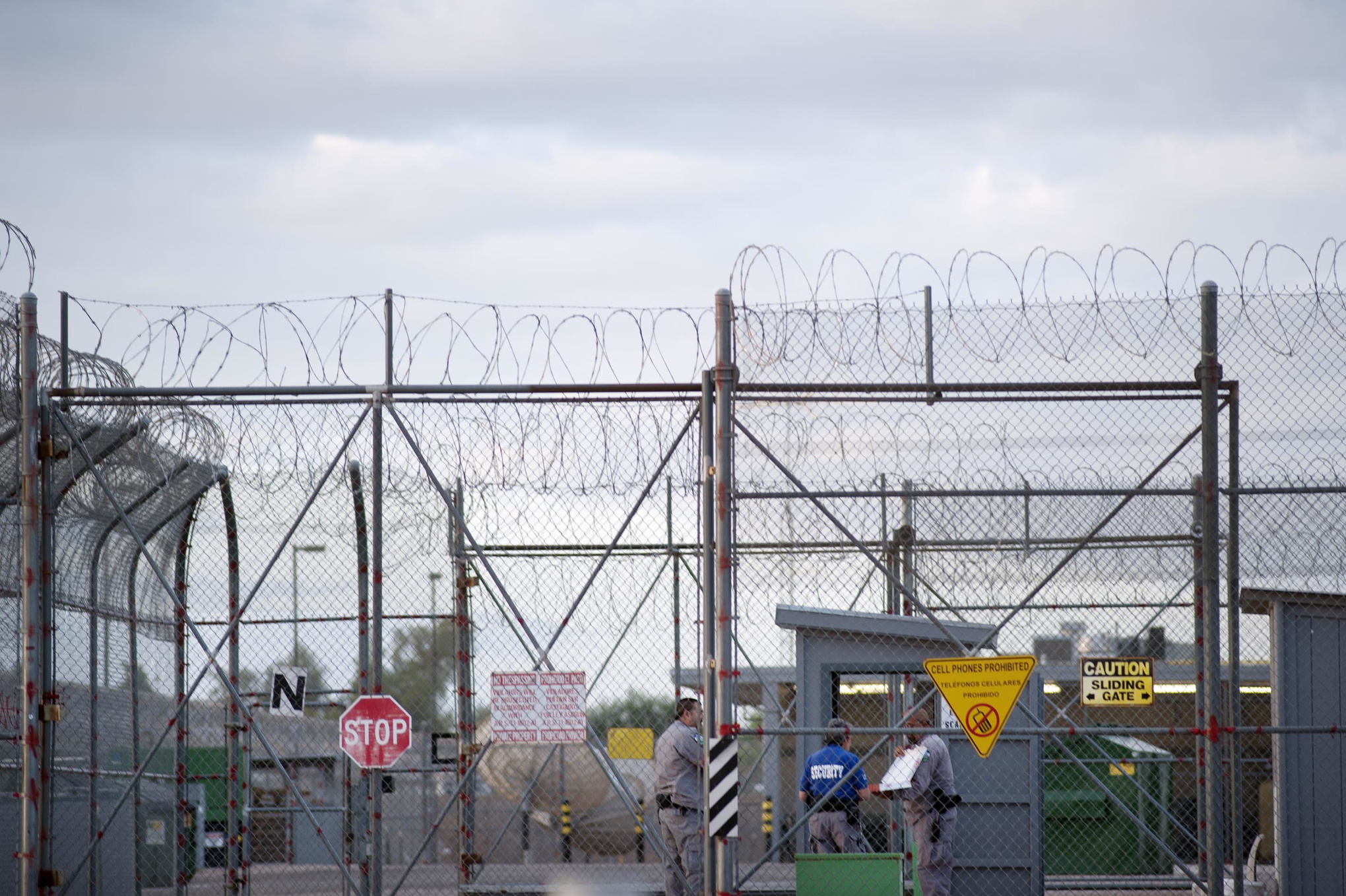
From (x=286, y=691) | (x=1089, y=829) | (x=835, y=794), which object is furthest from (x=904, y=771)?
(x=1089, y=829)

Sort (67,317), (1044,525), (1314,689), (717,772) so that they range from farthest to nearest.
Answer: (1044,525), (1314,689), (67,317), (717,772)

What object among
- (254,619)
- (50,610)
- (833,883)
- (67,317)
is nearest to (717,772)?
(833,883)

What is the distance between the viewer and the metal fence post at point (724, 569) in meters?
8.23

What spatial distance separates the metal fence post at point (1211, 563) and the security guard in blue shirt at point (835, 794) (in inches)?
115

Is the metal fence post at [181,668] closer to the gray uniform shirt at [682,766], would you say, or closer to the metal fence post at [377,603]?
the metal fence post at [377,603]

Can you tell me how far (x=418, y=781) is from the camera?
2247cm

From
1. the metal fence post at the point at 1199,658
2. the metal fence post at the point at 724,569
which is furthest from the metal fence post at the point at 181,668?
the metal fence post at the point at 1199,658

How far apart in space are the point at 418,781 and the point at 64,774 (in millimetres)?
12757

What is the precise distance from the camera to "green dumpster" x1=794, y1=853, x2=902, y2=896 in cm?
865

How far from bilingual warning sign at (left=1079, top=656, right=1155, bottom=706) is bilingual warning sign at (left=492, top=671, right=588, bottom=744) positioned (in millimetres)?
4793

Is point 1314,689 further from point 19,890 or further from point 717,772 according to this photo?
point 19,890

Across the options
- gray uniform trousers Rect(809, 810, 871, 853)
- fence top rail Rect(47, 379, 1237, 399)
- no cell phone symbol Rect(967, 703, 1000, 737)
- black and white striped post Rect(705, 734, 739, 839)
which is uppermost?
fence top rail Rect(47, 379, 1237, 399)

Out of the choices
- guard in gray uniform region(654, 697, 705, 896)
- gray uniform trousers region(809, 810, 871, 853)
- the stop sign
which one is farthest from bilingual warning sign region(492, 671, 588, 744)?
gray uniform trousers region(809, 810, 871, 853)

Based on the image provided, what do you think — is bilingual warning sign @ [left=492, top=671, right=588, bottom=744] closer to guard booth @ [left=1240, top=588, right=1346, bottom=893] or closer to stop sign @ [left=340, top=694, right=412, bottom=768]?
stop sign @ [left=340, top=694, right=412, bottom=768]
